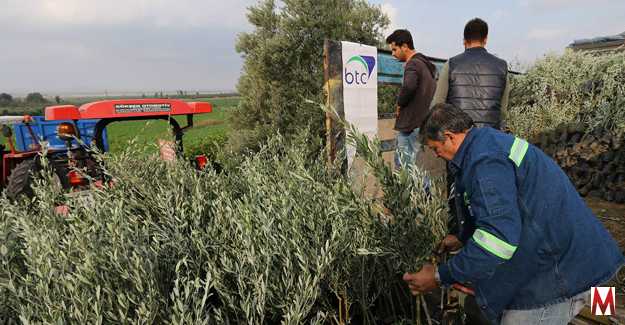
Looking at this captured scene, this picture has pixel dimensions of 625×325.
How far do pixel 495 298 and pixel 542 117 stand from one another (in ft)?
25.7

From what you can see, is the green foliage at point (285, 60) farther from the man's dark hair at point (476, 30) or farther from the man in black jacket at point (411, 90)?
the man's dark hair at point (476, 30)

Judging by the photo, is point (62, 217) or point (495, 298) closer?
point (495, 298)

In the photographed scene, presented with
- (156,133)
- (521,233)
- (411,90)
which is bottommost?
(521,233)

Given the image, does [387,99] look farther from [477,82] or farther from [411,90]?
[477,82]

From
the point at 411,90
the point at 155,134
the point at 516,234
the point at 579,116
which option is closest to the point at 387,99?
the point at 579,116

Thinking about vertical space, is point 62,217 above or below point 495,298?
above

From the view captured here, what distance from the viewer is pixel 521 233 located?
1.78m

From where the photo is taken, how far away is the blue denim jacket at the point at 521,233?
5.33ft

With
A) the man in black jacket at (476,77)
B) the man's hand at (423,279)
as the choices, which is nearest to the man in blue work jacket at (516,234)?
the man's hand at (423,279)

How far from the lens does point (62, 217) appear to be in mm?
2605

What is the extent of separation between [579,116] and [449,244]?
22.9 ft

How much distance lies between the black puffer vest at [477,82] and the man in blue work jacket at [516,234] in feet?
7.67

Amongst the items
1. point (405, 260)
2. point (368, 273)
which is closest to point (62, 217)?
point (368, 273)

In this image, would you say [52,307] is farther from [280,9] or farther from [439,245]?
[280,9]
